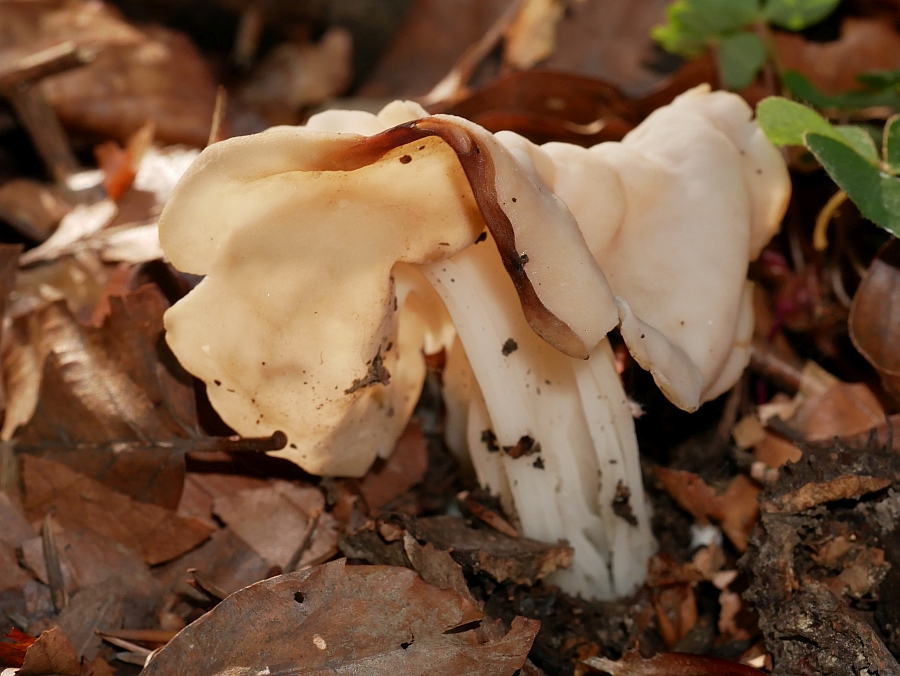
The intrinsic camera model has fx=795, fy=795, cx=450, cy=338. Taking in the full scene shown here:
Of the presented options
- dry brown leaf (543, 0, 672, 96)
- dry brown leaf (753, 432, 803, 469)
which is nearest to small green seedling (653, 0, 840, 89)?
dry brown leaf (543, 0, 672, 96)

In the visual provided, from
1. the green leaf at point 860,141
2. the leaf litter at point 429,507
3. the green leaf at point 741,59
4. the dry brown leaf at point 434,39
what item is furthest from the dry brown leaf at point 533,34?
the green leaf at point 860,141

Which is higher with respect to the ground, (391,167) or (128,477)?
(391,167)

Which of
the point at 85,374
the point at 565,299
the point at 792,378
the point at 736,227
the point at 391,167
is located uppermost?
the point at 391,167

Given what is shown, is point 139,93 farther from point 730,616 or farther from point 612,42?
point 730,616

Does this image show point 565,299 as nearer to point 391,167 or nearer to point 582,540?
point 391,167

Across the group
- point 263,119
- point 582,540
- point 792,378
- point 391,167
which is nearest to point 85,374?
point 391,167

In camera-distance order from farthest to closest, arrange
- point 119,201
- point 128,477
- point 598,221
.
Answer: point 119,201 < point 128,477 < point 598,221

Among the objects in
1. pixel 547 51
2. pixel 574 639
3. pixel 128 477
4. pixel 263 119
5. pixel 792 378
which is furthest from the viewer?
pixel 263 119
